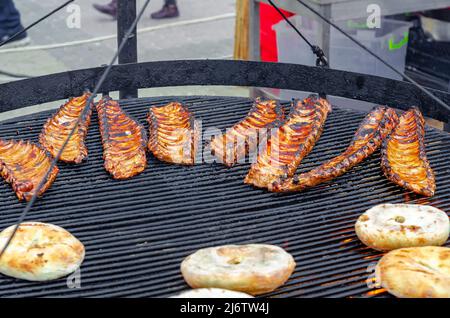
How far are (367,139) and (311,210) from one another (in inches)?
27.5

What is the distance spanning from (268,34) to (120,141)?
11.4 ft

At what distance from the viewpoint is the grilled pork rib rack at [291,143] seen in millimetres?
3551

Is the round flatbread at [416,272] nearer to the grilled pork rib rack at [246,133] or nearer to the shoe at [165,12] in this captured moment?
the grilled pork rib rack at [246,133]

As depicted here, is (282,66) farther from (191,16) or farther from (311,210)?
(191,16)

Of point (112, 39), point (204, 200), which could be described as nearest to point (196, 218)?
point (204, 200)

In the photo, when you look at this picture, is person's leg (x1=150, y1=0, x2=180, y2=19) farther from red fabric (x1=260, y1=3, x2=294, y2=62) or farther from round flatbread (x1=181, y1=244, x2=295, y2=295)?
round flatbread (x1=181, y1=244, x2=295, y2=295)

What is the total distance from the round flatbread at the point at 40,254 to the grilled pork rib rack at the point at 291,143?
105 cm

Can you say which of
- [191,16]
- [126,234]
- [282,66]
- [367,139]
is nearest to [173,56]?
[191,16]

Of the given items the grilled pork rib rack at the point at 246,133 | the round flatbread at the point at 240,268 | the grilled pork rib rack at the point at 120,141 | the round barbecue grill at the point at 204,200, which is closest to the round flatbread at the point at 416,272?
the round barbecue grill at the point at 204,200

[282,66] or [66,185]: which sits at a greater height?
[282,66]

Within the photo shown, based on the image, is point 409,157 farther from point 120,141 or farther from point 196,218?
point 120,141

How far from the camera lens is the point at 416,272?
106 inches

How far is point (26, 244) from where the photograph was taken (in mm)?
2910

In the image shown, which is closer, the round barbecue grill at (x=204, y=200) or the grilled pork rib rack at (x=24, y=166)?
the round barbecue grill at (x=204, y=200)
